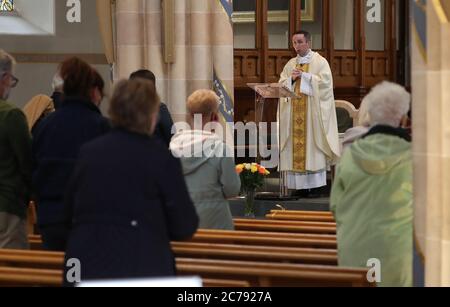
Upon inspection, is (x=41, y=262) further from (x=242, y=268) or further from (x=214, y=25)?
(x=214, y=25)

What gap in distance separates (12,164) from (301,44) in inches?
251

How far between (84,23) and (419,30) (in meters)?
10.3

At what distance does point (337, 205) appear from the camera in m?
5.07

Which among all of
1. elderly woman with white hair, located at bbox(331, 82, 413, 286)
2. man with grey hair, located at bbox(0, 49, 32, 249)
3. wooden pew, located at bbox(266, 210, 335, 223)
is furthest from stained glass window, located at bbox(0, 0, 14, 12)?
elderly woman with white hair, located at bbox(331, 82, 413, 286)

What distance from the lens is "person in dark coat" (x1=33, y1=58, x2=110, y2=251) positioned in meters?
5.02

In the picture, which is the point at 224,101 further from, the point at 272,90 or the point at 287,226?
the point at 287,226

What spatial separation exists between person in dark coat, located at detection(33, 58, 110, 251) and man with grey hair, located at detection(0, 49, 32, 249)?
41cm

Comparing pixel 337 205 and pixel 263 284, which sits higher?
pixel 337 205

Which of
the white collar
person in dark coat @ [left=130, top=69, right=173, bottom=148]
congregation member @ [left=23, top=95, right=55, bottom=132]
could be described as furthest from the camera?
the white collar

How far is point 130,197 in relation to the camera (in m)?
3.97

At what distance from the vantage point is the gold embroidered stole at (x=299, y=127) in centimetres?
1177

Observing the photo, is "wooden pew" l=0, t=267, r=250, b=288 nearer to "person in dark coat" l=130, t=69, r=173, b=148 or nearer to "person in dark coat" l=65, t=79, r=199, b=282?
"person in dark coat" l=65, t=79, r=199, b=282

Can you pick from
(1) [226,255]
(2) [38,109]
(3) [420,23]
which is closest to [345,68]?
(2) [38,109]

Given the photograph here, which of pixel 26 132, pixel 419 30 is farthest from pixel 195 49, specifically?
pixel 419 30
